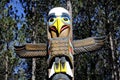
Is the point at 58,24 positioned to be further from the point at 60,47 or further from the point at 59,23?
the point at 60,47

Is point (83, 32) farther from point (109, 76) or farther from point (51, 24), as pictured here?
point (51, 24)

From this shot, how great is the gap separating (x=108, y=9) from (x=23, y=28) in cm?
550

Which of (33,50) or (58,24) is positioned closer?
(58,24)

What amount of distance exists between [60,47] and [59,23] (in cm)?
82

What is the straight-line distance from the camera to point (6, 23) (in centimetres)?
1912

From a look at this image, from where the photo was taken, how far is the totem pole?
7887 mm

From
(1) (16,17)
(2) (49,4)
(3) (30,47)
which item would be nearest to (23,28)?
(1) (16,17)

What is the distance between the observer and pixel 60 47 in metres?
8.01

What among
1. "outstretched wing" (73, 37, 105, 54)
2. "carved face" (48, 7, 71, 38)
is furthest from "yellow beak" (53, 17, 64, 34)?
"outstretched wing" (73, 37, 105, 54)

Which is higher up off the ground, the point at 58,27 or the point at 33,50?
the point at 58,27

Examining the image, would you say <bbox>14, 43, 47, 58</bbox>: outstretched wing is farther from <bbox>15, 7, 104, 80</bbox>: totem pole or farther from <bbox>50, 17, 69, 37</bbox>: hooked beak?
<bbox>50, 17, 69, 37</bbox>: hooked beak

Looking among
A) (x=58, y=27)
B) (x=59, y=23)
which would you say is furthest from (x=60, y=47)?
(x=59, y=23)

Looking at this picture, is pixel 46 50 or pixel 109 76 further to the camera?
pixel 109 76

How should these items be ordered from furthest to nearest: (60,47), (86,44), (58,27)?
1. (86,44)
2. (58,27)
3. (60,47)
